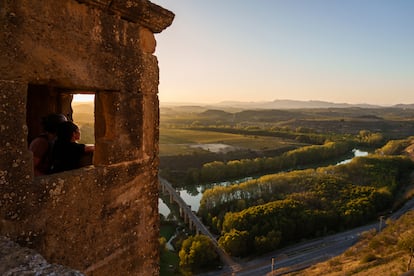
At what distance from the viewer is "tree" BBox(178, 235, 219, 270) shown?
28.1m

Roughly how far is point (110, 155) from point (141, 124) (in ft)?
1.38

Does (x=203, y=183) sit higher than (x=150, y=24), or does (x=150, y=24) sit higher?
(x=150, y=24)

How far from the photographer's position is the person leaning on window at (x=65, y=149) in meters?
3.04

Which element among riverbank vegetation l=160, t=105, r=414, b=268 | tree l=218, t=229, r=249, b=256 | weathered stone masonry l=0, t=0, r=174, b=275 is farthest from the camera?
riverbank vegetation l=160, t=105, r=414, b=268

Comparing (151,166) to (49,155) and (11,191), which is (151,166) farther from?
(11,191)

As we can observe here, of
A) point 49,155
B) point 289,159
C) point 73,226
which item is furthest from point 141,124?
point 289,159

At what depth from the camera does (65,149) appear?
121 inches

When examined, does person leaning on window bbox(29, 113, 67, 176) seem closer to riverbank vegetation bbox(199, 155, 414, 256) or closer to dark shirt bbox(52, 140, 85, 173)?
dark shirt bbox(52, 140, 85, 173)

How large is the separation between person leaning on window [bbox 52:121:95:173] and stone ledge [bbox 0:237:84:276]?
3.09ft

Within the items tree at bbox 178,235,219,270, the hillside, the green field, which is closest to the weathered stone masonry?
the hillside

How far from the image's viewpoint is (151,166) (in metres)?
3.43

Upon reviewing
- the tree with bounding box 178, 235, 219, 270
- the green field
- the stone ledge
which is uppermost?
the stone ledge

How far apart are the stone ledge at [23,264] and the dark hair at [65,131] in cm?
105

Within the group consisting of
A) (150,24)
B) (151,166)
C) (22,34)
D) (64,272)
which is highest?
(150,24)
